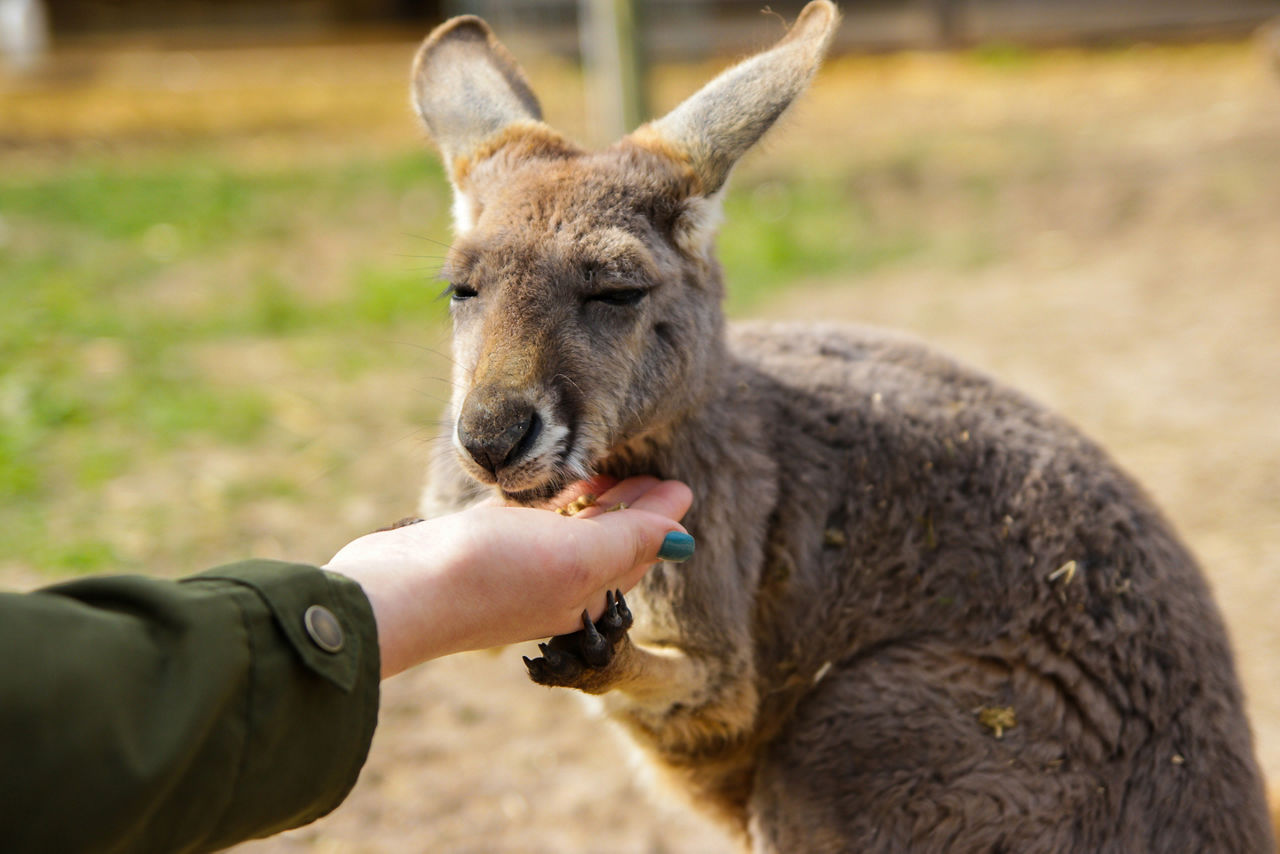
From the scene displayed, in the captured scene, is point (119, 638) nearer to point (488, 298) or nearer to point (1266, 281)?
point (488, 298)

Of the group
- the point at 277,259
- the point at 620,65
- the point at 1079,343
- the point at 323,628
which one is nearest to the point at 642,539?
the point at 323,628

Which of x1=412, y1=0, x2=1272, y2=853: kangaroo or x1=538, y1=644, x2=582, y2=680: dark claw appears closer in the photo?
x1=538, y1=644, x2=582, y2=680: dark claw

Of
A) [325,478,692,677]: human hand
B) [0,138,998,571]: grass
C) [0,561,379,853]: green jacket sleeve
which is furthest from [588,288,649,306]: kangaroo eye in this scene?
[0,138,998,571]: grass

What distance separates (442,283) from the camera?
8.50 ft

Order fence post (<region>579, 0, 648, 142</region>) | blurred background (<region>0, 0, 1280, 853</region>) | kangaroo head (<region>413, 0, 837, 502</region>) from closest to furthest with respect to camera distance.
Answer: kangaroo head (<region>413, 0, 837, 502</region>) → blurred background (<region>0, 0, 1280, 853</region>) → fence post (<region>579, 0, 648, 142</region>)

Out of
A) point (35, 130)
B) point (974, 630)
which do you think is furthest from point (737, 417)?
point (35, 130)

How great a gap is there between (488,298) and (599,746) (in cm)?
199

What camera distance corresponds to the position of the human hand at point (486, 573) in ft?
5.66

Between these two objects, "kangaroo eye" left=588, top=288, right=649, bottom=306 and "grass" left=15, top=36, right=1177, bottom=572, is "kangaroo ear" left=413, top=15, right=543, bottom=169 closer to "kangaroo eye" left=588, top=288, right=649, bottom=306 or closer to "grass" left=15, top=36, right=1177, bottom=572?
"grass" left=15, top=36, right=1177, bottom=572

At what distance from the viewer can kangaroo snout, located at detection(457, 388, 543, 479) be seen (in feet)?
6.70

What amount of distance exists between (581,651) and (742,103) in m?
1.30

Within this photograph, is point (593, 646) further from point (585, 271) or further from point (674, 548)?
point (585, 271)

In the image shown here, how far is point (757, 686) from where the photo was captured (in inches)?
109

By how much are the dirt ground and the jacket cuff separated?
1.81 meters
